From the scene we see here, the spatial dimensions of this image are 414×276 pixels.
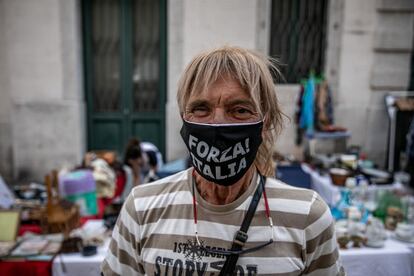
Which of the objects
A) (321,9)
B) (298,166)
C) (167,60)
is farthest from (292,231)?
(321,9)

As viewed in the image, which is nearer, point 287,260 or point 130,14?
point 287,260

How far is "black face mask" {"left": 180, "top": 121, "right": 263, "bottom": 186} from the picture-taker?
116 centimetres

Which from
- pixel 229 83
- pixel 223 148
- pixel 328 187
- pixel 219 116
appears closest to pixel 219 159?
pixel 223 148

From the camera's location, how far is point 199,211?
1.23 metres

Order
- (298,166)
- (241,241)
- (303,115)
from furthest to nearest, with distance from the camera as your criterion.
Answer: (303,115) < (298,166) < (241,241)

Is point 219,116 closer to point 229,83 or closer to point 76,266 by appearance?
point 229,83

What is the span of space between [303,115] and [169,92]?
102 inches

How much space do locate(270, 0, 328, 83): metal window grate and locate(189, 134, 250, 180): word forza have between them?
19.5 feet

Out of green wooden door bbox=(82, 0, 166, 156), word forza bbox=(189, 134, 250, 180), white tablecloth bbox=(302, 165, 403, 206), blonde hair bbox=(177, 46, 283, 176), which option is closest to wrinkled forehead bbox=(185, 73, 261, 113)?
blonde hair bbox=(177, 46, 283, 176)

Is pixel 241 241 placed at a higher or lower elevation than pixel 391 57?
lower

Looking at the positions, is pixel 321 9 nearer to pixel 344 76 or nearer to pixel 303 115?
pixel 344 76

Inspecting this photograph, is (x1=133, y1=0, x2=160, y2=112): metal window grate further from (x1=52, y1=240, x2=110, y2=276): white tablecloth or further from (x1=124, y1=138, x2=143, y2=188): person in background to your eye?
(x1=52, y1=240, x2=110, y2=276): white tablecloth

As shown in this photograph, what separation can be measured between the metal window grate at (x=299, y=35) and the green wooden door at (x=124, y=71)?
2.25 meters

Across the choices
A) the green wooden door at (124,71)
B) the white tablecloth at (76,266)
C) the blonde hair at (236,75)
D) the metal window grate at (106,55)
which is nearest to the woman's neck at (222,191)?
the blonde hair at (236,75)
